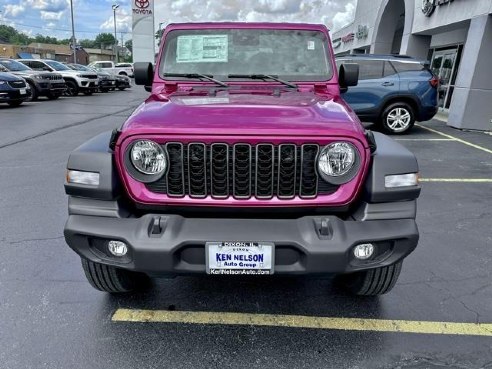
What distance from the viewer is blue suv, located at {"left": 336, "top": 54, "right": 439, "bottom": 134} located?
9578mm

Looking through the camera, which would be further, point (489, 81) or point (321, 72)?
point (489, 81)

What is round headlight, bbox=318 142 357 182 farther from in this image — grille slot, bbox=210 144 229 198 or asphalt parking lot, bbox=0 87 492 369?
asphalt parking lot, bbox=0 87 492 369

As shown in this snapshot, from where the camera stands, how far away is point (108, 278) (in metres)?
2.78

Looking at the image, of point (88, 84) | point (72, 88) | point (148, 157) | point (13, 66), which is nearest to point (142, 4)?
point (88, 84)

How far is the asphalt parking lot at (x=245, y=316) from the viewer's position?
8.00ft

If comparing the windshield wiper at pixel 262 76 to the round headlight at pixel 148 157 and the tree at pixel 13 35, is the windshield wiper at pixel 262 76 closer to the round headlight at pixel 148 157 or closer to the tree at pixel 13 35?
the round headlight at pixel 148 157

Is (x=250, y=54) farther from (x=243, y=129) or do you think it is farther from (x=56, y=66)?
(x=56, y=66)

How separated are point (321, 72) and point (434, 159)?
196 inches

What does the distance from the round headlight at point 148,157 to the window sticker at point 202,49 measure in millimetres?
1511

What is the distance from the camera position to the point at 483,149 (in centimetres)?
870

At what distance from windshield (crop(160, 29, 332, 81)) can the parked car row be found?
13.0 meters

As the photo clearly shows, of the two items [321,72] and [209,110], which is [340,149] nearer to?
[209,110]

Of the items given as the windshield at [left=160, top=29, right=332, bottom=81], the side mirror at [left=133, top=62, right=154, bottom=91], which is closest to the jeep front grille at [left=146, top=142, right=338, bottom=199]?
the windshield at [left=160, top=29, right=332, bottom=81]

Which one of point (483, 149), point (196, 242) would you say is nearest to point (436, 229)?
point (196, 242)
